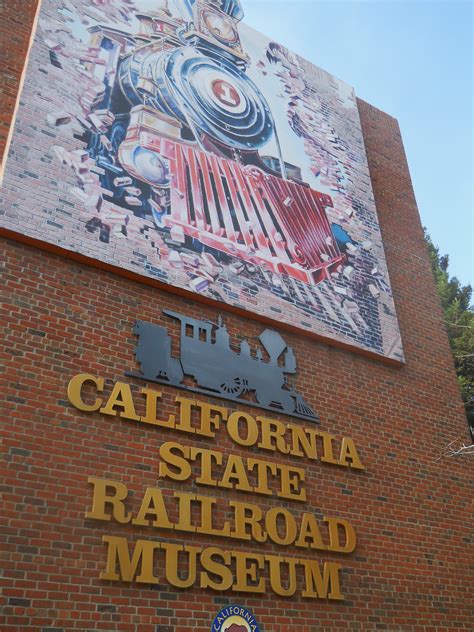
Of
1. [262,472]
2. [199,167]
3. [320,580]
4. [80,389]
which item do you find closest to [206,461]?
[262,472]

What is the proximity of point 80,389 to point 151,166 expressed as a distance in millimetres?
2999

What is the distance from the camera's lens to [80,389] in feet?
20.1

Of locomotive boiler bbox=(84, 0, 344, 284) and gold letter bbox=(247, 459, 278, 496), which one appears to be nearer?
gold letter bbox=(247, 459, 278, 496)

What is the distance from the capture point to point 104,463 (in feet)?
19.5

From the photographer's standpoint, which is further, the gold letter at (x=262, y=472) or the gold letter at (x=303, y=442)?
the gold letter at (x=303, y=442)

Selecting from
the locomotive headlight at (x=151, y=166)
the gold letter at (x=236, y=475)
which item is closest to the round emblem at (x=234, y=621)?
the gold letter at (x=236, y=475)

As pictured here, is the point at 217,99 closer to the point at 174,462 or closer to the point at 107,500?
the point at 174,462

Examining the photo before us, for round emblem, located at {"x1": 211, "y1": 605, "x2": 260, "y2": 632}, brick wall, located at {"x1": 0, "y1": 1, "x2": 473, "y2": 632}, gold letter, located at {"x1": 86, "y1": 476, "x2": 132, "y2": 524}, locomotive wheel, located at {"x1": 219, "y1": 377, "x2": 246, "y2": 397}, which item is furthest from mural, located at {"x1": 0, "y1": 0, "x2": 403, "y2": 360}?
round emblem, located at {"x1": 211, "y1": 605, "x2": 260, "y2": 632}

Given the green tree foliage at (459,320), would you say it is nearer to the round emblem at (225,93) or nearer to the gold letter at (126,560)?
the round emblem at (225,93)

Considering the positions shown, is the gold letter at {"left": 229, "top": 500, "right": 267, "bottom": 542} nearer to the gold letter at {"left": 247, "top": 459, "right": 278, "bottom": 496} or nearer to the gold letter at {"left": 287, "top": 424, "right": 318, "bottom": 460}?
the gold letter at {"left": 247, "top": 459, "right": 278, "bottom": 496}

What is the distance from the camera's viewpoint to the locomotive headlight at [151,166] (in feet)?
25.7

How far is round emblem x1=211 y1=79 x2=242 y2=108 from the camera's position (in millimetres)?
9438

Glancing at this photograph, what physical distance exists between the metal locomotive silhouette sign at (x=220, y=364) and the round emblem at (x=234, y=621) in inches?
78.9

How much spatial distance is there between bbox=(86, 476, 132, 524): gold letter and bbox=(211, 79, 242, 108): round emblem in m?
5.64
